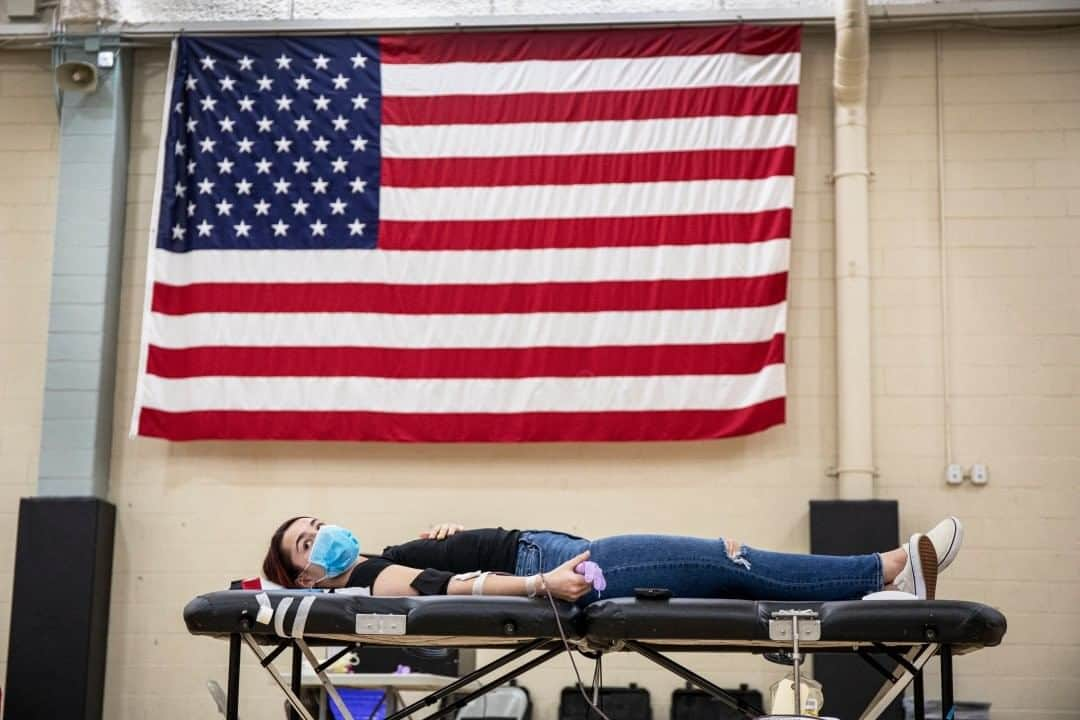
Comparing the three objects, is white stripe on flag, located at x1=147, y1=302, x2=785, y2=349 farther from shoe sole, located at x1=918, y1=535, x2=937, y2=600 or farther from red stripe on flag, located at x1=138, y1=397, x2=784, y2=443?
shoe sole, located at x1=918, y1=535, x2=937, y2=600

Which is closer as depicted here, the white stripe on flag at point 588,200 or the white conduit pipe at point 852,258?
the white conduit pipe at point 852,258

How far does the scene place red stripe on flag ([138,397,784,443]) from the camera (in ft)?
21.6

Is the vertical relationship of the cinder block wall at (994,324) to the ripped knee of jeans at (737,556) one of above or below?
above

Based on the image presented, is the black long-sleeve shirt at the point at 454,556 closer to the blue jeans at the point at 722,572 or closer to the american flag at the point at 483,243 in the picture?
the blue jeans at the point at 722,572

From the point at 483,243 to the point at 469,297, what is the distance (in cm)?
29

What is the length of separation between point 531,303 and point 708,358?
3.09 ft

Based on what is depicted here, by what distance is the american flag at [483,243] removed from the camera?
6.66 meters

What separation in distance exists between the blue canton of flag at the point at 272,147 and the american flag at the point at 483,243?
1 centimetres

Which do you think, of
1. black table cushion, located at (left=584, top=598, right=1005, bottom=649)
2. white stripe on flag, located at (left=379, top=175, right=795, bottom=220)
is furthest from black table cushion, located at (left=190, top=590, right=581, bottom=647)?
white stripe on flag, located at (left=379, top=175, right=795, bottom=220)

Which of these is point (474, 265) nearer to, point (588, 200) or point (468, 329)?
point (468, 329)

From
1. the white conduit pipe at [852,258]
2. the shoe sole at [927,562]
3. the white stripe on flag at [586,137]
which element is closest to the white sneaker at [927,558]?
the shoe sole at [927,562]

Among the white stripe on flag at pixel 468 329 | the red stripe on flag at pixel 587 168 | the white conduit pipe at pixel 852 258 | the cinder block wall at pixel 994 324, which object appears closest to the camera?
the cinder block wall at pixel 994 324

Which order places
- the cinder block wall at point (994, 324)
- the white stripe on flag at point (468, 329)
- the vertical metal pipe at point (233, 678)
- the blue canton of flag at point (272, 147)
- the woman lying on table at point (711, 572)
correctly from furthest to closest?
1. the blue canton of flag at point (272, 147)
2. the white stripe on flag at point (468, 329)
3. the cinder block wall at point (994, 324)
4. the woman lying on table at point (711, 572)
5. the vertical metal pipe at point (233, 678)

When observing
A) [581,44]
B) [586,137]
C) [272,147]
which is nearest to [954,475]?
[586,137]
